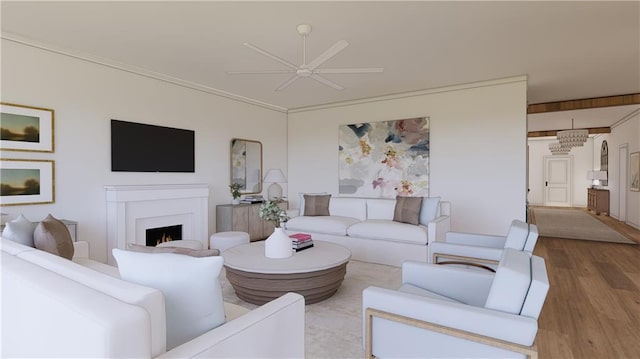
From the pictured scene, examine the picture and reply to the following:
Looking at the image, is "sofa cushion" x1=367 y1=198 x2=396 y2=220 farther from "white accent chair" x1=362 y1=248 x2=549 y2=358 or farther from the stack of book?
"white accent chair" x1=362 y1=248 x2=549 y2=358

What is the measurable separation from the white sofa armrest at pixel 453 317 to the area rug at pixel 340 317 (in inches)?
26.0

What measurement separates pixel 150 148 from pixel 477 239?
4.36m

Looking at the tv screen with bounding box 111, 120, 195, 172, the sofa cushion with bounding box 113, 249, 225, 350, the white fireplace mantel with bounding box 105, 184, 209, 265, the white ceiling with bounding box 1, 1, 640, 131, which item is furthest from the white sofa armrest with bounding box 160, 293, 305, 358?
the tv screen with bounding box 111, 120, 195, 172

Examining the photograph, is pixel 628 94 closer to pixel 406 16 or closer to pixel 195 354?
pixel 406 16

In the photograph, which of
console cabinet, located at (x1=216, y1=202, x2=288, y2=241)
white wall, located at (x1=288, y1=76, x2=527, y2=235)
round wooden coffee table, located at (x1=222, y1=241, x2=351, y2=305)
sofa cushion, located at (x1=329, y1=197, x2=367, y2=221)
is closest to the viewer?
round wooden coffee table, located at (x1=222, y1=241, x2=351, y2=305)

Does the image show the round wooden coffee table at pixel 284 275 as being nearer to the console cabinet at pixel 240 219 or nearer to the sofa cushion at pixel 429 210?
the sofa cushion at pixel 429 210

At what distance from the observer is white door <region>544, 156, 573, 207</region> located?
12307 millimetres

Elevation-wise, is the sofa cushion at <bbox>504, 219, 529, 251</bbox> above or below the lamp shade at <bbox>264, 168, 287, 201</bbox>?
below

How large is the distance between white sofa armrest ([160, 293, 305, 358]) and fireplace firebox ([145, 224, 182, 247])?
372cm

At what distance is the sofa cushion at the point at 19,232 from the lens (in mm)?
2104

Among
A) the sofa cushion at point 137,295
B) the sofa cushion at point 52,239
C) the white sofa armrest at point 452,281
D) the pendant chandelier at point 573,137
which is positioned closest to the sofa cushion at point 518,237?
the white sofa armrest at point 452,281

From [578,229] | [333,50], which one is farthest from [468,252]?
[578,229]

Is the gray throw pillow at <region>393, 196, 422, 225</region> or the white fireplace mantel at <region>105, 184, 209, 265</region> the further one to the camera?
the gray throw pillow at <region>393, 196, 422, 225</region>

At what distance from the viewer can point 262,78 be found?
500 centimetres
